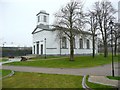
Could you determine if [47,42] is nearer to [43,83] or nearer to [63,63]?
[63,63]

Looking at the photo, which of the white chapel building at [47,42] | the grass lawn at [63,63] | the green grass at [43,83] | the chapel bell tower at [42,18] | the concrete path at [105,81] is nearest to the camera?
the green grass at [43,83]

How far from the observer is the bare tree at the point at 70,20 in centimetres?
3566

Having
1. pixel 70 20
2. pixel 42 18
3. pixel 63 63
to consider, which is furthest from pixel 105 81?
pixel 42 18

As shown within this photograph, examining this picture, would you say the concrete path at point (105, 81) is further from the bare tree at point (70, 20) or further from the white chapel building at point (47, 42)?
the white chapel building at point (47, 42)

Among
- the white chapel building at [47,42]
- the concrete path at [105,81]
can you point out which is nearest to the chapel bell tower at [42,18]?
the white chapel building at [47,42]

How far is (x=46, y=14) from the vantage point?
192ft

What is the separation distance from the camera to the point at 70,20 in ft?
119

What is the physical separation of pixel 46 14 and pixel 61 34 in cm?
2380

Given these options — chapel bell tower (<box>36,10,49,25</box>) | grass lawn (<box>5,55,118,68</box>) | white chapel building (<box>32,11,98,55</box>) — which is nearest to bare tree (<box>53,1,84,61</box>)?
grass lawn (<box>5,55,118,68</box>)

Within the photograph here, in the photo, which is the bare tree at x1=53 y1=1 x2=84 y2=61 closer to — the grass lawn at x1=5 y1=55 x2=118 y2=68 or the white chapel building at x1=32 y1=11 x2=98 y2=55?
the grass lawn at x1=5 y1=55 x2=118 y2=68

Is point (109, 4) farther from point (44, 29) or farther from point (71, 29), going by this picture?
point (44, 29)

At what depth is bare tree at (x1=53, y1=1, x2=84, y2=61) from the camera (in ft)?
117

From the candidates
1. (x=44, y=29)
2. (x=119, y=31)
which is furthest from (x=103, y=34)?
(x=44, y=29)

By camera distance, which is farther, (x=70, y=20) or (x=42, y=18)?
(x=42, y=18)
